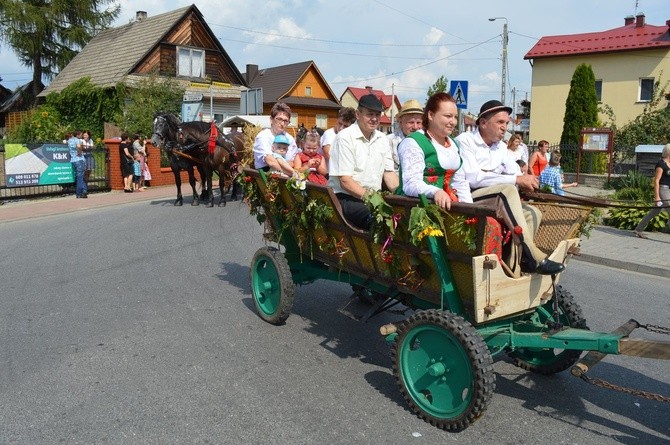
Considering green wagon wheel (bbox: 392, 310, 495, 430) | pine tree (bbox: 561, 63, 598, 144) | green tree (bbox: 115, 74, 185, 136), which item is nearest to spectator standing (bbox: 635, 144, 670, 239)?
green wagon wheel (bbox: 392, 310, 495, 430)

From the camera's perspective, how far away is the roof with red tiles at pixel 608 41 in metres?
31.6

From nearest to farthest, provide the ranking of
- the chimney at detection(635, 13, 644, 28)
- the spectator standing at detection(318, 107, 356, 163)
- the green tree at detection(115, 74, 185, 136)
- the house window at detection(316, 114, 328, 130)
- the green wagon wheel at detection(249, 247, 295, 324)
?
1. the green wagon wheel at detection(249, 247, 295, 324)
2. the spectator standing at detection(318, 107, 356, 163)
3. the green tree at detection(115, 74, 185, 136)
4. the chimney at detection(635, 13, 644, 28)
5. the house window at detection(316, 114, 328, 130)

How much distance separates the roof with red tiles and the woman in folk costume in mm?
31762

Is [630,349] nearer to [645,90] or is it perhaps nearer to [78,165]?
[78,165]

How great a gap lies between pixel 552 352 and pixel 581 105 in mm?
24190

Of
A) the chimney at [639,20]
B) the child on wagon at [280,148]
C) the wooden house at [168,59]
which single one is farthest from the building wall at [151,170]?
the chimney at [639,20]

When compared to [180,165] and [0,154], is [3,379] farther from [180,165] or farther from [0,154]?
[0,154]

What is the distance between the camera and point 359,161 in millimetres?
4910

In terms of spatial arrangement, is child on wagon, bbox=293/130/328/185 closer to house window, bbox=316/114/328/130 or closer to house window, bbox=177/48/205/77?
house window, bbox=177/48/205/77

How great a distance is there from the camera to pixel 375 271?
15.0 feet

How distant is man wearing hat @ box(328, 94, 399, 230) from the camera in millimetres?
4719

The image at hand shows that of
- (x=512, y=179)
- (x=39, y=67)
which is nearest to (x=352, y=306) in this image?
(x=512, y=179)

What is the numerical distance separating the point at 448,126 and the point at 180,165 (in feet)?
38.5

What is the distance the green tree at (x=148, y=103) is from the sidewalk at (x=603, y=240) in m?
9.58
